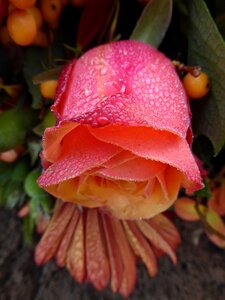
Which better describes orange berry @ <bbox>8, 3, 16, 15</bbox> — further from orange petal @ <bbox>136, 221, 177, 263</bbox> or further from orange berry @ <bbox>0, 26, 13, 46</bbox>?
orange petal @ <bbox>136, 221, 177, 263</bbox>

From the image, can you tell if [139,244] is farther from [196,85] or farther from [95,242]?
[196,85]

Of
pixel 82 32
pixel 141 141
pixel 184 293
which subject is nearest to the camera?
pixel 141 141

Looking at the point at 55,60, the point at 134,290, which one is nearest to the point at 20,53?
the point at 55,60

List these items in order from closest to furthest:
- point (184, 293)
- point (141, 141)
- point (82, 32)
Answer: point (141, 141), point (82, 32), point (184, 293)

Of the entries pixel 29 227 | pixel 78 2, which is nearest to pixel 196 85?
pixel 78 2

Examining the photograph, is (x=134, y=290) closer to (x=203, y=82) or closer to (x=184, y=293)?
(x=184, y=293)

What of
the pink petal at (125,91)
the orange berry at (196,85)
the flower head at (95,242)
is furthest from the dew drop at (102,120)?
the flower head at (95,242)

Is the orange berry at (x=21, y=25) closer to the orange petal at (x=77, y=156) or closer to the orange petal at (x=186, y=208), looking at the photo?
the orange petal at (x=77, y=156)

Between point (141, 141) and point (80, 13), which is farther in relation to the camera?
point (80, 13)
